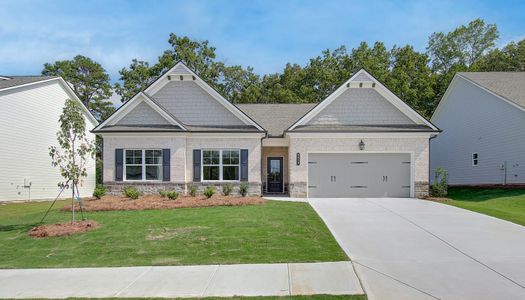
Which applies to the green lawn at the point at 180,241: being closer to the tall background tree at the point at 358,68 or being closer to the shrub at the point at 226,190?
the shrub at the point at 226,190

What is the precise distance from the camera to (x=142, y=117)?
65.1 ft

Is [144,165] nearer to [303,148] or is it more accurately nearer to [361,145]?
[303,148]

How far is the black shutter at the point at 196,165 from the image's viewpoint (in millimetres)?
19594

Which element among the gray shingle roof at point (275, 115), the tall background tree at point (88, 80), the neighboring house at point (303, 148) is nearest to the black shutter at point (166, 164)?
the neighboring house at point (303, 148)

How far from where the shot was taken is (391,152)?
19469 millimetres

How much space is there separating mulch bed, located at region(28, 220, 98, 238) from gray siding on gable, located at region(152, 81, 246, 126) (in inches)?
367

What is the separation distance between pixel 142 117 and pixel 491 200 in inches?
667

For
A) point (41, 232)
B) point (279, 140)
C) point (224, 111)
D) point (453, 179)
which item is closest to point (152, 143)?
point (224, 111)

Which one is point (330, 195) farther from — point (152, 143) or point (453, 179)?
point (453, 179)

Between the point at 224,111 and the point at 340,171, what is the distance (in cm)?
652

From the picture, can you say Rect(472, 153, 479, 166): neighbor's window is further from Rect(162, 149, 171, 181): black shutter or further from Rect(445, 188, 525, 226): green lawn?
Rect(162, 149, 171, 181): black shutter

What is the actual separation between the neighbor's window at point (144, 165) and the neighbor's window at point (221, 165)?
219 cm

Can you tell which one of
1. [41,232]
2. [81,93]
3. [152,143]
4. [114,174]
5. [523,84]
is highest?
[81,93]

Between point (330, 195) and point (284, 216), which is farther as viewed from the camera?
point (330, 195)
